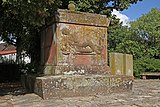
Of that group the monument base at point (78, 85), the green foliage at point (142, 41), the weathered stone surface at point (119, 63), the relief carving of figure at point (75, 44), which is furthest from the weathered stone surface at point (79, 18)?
the green foliage at point (142, 41)

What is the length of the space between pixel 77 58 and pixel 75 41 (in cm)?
43

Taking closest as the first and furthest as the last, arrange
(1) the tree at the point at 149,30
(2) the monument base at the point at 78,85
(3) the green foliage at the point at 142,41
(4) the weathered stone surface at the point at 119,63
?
(2) the monument base at the point at 78,85, (4) the weathered stone surface at the point at 119,63, (3) the green foliage at the point at 142,41, (1) the tree at the point at 149,30

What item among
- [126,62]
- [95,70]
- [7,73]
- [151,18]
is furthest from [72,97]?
[151,18]

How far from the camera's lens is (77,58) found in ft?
21.2

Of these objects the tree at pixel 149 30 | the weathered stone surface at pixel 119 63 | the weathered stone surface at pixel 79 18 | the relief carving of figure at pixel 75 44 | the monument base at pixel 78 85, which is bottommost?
the monument base at pixel 78 85

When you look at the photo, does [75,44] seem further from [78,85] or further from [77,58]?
[78,85]

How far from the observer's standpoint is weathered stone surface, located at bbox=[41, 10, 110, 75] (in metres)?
6.30

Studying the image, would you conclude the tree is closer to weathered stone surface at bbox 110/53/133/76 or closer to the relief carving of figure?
weathered stone surface at bbox 110/53/133/76

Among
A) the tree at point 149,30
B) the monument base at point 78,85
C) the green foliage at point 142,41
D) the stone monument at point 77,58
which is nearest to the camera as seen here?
the monument base at point 78,85

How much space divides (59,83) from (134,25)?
27.5m

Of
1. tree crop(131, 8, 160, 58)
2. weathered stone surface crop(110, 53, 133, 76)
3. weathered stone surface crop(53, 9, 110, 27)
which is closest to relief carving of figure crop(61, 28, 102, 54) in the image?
weathered stone surface crop(53, 9, 110, 27)

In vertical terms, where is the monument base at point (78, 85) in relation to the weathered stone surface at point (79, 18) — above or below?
below

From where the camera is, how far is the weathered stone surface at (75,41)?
6.30 meters

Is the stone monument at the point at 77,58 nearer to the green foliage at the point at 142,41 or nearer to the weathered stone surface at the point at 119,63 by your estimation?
the weathered stone surface at the point at 119,63
